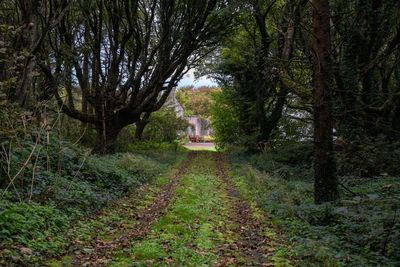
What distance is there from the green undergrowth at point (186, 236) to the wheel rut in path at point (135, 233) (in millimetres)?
158

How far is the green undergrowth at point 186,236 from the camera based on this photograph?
3797mm

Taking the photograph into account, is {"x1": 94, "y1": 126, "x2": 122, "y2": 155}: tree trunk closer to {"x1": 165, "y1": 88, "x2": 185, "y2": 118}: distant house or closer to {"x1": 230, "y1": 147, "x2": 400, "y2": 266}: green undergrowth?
{"x1": 230, "y1": 147, "x2": 400, "y2": 266}: green undergrowth

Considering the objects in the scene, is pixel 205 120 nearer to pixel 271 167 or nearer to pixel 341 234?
pixel 271 167

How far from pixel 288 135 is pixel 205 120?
32.2 m

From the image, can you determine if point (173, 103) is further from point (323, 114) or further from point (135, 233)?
point (135, 233)

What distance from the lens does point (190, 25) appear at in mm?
11672

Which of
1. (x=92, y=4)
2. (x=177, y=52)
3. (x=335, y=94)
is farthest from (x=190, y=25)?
(x=335, y=94)

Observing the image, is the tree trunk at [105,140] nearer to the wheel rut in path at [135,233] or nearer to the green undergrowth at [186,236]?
the wheel rut in path at [135,233]

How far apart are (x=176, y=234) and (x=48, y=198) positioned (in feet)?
8.25

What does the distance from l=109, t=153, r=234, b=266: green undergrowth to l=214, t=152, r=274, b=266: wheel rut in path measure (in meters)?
0.21

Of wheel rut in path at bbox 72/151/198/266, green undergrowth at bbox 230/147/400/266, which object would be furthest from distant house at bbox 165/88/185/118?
green undergrowth at bbox 230/147/400/266

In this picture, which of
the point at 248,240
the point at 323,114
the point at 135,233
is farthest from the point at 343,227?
the point at 135,233

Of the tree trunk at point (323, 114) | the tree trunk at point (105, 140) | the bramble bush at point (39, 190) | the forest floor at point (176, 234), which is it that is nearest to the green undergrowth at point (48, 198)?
the bramble bush at point (39, 190)

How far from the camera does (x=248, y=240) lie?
15.5 feet
